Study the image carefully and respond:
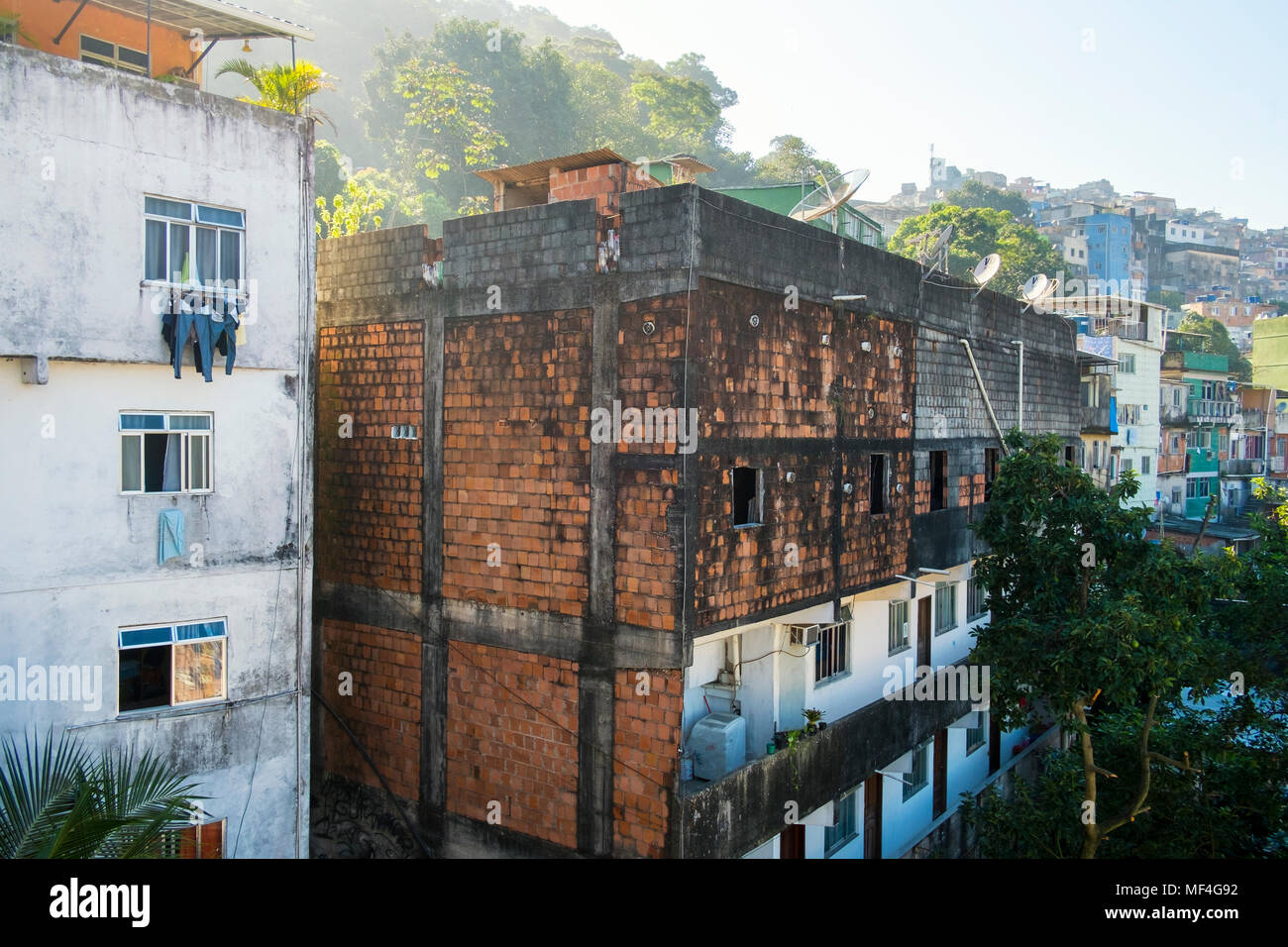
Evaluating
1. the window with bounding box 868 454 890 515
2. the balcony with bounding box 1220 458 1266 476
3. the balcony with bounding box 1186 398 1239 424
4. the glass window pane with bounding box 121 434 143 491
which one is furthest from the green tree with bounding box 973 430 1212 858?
the balcony with bounding box 1220 458 1266 476

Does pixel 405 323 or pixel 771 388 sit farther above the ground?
pixel 405 323

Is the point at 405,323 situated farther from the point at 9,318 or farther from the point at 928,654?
the point at 928,654

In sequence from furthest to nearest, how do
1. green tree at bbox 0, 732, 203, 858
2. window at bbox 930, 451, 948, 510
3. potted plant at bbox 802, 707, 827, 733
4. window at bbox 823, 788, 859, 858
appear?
1. window at bbox 930, 451, 948, 510
2. window at bbox 823, 788, 859, 858
3. potted plant at bbox 802, 707, 827, 733
4. green tree at bbox 0, 732, 203, 858

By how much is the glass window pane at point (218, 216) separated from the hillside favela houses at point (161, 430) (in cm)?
4

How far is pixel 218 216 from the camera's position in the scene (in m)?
11.2

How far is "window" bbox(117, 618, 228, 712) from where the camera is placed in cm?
1058

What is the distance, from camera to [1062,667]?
11031 millimetres

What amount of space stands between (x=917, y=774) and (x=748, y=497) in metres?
8.53

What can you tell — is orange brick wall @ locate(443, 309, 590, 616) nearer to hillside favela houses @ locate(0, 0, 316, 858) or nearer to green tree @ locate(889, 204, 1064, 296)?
hillside favela houses @ locate(0, 0, 316, 858)

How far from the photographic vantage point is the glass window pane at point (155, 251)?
10.7 metres

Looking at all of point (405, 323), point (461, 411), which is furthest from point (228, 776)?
point (405, 323)

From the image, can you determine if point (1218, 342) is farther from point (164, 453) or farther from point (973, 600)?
point (164, 453)

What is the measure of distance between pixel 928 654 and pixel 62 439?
1463cm
